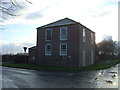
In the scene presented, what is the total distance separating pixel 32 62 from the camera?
37938mm

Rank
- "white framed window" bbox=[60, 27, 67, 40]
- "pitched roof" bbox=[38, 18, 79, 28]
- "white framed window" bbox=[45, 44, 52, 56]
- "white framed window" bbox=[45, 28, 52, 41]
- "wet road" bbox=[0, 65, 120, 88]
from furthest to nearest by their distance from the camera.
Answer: "white framed window" bbox=[45, 28, 52, 41] < "white framed window" bbox=[45, 44, 52, 56] < "white framed window" bbox=[60, 27, 67, 40] < "pitched roof" bbox=[38, 18, 79, 28] < "wet road" bbox=[0, 65, 120, 88]

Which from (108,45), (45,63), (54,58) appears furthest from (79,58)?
Result: (108,45)

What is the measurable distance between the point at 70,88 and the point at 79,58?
59.8ft

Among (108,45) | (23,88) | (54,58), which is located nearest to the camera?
(23,88)

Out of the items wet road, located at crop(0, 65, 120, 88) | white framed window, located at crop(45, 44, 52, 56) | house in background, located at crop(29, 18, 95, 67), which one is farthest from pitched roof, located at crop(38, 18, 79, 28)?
wet road, located at crop(0, 65, 120, 88)

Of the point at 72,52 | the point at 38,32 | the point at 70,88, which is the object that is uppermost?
the point at 38,32

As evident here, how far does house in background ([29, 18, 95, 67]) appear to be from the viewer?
97.6 ft

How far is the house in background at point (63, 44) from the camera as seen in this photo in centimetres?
2975

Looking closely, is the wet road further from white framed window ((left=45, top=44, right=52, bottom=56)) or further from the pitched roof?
the pitched roof

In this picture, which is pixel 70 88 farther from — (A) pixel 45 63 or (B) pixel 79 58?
(A) pixel 45 63

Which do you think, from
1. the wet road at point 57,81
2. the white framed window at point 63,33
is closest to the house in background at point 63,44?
the white framed window at point 63,33

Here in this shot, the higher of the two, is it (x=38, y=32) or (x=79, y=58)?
(x=38, y=32)

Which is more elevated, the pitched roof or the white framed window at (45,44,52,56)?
the pitched roof

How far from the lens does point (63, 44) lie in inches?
1225
